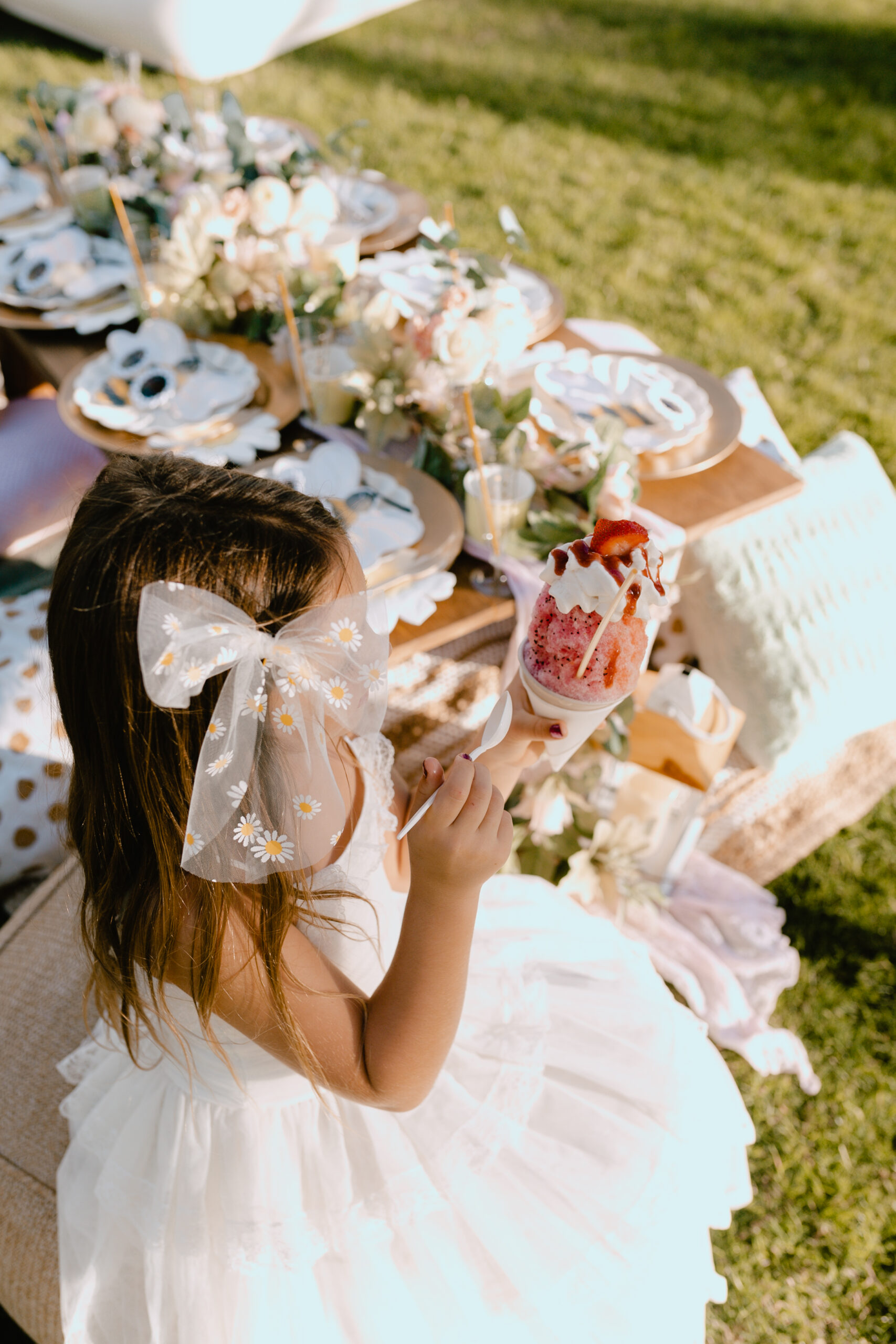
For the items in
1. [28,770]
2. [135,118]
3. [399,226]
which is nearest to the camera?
[28,770]

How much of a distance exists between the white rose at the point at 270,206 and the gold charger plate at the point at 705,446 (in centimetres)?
107

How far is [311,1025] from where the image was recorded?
115cm

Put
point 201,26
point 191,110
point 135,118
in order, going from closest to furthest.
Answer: point 135,118 → point 191,110 → point 201,26

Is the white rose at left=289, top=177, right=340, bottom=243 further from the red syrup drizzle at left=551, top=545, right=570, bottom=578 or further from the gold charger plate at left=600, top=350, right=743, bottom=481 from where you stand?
Answer: the red syrup drizzle at left=551, top=545, right=570, bottom=578

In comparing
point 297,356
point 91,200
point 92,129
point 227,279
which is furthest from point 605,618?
point 92,129

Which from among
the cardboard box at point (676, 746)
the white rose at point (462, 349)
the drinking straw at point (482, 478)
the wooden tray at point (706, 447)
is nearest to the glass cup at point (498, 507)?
the drinking straw at point (482, 478)

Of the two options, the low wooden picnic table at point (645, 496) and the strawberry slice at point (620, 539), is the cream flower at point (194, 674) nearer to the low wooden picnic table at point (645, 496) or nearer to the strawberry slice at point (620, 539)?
the strawberry slice at point (620, 539)

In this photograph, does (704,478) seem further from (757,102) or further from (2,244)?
(757,102)

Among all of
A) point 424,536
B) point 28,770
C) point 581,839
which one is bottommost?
point 581,839

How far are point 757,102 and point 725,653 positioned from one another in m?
5.71

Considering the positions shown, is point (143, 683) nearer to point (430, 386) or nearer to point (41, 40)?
point (430, 386)

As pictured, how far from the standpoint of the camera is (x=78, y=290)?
8.28 feet

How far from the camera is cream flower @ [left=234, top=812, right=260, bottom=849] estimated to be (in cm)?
100

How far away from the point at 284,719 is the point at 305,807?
4.2 inches
